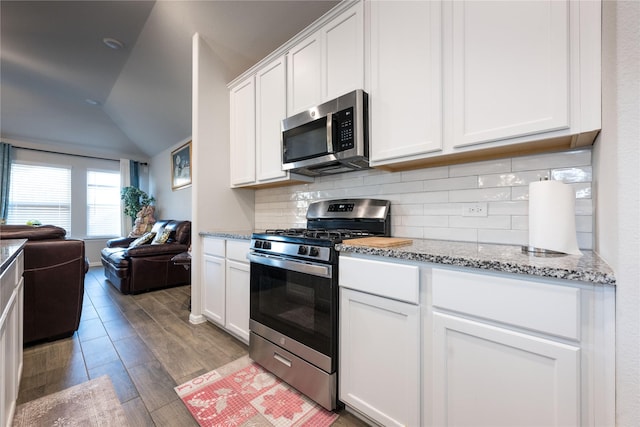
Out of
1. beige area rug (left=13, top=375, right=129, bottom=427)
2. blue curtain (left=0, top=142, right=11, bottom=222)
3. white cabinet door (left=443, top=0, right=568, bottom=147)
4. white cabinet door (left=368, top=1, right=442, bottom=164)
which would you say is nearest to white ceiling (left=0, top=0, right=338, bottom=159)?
blue curtain (left=0, top=142, right=11, bottom=222)

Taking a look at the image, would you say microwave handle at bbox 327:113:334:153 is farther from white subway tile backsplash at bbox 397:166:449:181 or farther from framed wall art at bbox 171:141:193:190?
framed wall art at bbox 171:141:193:190

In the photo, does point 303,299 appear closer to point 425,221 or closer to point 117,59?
point 425,221

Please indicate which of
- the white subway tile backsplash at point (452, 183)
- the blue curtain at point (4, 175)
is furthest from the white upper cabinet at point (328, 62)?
the blue curtain at point (4, 175)

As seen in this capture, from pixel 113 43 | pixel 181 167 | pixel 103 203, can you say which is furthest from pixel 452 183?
pixel 103 203

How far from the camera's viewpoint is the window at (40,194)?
15.9 ft

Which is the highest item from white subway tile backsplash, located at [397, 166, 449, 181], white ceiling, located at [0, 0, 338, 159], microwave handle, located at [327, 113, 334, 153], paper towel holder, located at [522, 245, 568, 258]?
white ceiling, located at [0, 0, 338, 159]

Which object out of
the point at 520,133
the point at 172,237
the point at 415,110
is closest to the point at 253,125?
the point at 415,110

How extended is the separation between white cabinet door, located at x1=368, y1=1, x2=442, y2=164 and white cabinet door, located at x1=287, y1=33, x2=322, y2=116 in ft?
1.45

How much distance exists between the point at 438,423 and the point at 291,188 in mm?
2038

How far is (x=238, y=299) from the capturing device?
2096mm

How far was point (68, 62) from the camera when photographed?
139 inches

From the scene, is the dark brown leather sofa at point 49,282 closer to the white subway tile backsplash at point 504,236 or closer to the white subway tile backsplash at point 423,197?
the white subway tile backsplash at point 423,197

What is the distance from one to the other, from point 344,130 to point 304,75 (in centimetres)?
65

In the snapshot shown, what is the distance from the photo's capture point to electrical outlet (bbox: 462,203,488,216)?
4.91 ft
